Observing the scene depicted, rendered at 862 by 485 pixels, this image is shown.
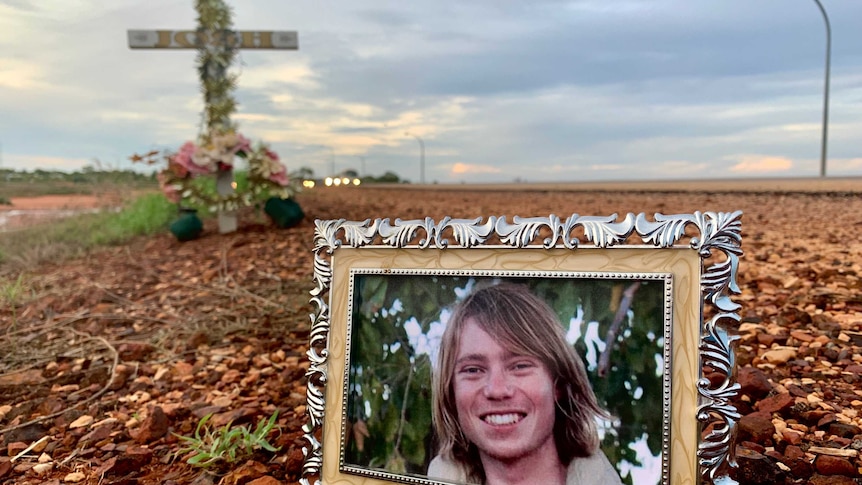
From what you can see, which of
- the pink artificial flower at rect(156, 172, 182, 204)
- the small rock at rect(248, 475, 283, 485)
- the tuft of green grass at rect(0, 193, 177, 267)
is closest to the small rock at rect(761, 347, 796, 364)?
the small rock at rect(248, 475, 283, 485)

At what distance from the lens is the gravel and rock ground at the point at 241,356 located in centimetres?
178

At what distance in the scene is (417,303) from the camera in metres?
1.47

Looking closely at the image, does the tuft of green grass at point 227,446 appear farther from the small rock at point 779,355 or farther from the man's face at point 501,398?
the small rock at point 779,355

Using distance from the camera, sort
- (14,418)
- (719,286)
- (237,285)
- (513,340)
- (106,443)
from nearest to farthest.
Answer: (719,286) → (513,340) → (106,443) → (14,418) → (237,285)

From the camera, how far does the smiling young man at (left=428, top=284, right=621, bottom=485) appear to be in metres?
1.27

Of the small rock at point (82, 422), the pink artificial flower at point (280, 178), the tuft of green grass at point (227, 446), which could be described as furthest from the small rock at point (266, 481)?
the pink artificial flower at point (280, 178)

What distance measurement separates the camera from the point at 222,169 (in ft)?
20.0

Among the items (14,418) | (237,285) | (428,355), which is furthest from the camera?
(237,285)

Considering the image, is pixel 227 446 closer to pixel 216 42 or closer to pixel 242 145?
pixel 242 145

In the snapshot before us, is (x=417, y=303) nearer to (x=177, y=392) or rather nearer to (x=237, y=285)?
(x=177, y=392)

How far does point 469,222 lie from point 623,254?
35 centimetres

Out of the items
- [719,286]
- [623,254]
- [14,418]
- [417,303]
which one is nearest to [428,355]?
[417,303]

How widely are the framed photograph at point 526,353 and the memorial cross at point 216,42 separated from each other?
18.3ft

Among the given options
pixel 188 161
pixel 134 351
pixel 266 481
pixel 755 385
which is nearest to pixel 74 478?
pixel 266 481
